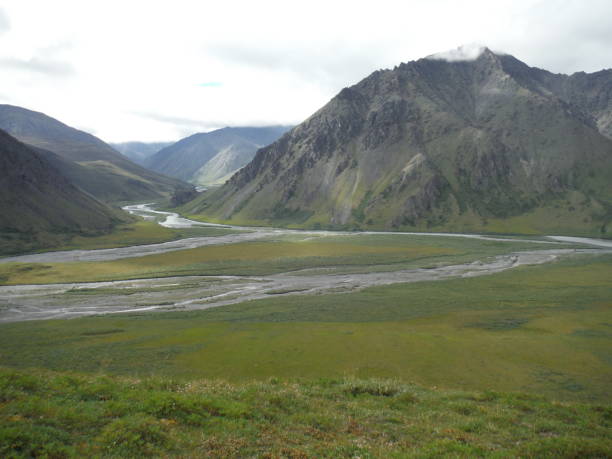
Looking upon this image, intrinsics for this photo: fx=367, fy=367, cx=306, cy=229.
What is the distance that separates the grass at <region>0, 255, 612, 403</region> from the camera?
112 feet

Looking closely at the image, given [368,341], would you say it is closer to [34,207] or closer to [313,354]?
[313,354]

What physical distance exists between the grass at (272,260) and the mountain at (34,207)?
45.9 meters

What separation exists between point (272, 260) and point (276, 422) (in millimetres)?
94642

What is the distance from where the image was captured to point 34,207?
16500 centimetres

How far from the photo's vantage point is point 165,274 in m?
93.1

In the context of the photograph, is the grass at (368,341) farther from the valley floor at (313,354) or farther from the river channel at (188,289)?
the river channel at (188,289)

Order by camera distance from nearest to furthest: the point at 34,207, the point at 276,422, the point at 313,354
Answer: the point at 276,422, the point at 313,354, the point at 34,207

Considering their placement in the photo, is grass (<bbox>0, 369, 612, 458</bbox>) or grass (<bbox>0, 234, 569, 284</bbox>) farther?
grass (<bbox>0, 234, 569, 284</bbox>)

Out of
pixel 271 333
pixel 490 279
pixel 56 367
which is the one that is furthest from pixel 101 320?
pixel 490 279

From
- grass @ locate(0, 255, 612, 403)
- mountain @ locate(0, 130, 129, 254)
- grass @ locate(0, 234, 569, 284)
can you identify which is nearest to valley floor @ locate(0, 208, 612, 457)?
grass @ locate(0, 255, 612, 403)

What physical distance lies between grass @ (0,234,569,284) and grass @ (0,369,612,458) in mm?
76030

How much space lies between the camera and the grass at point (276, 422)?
12.0 m

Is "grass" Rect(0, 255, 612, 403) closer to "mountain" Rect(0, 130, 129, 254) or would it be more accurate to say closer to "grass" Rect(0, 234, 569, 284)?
"grass" Rect(0, 234, 569, 284)

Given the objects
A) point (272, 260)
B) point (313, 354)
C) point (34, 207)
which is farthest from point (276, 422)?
point (34, 207)
